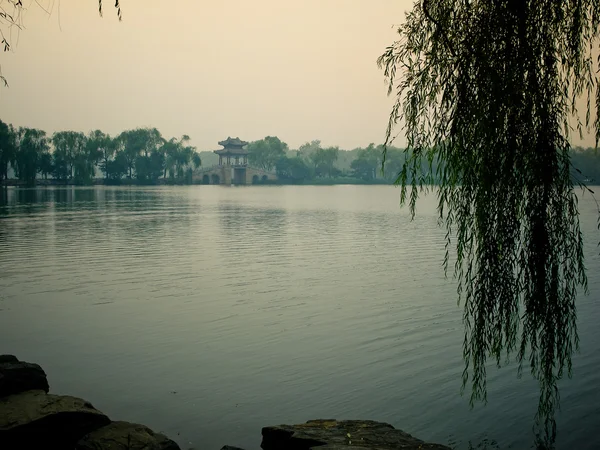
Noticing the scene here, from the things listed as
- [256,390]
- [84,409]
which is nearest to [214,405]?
[256,390]

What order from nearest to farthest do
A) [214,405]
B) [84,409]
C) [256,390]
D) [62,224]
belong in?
[84,409] → [214,405] → [256,390] → [62,224]

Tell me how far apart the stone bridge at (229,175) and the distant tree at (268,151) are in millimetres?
7427

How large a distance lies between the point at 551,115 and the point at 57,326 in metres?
8.36

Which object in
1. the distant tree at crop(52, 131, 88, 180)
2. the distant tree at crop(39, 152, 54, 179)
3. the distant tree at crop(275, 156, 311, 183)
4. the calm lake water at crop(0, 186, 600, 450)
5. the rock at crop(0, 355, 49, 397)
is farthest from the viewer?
the distant tree at crop(275, 156, 311, 183)

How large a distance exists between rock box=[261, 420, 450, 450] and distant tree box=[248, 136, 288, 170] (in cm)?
13794

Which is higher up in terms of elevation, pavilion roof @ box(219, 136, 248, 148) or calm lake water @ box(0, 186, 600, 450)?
pavilion roof @ box(219, 136, 248, 148)

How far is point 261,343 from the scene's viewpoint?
8.98 m

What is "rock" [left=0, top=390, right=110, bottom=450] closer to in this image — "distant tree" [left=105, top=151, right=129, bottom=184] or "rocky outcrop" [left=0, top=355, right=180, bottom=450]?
"rocky outcrop" [left=0, top=355, right=180, bottom=450]

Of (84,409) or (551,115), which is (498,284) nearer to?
(551,115)

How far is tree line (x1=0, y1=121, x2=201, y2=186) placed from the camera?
79.5 m

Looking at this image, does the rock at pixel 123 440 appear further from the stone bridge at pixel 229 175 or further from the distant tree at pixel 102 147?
the stone bridge at pixel 229 175

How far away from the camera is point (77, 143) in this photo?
97562 mm

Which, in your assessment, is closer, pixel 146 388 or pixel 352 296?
pixel 146 388

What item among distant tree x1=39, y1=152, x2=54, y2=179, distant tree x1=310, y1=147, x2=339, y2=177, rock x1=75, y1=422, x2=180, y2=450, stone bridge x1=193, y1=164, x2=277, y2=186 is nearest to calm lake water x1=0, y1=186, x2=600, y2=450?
rock x1=75, y1=422, x2=180, y2=450
